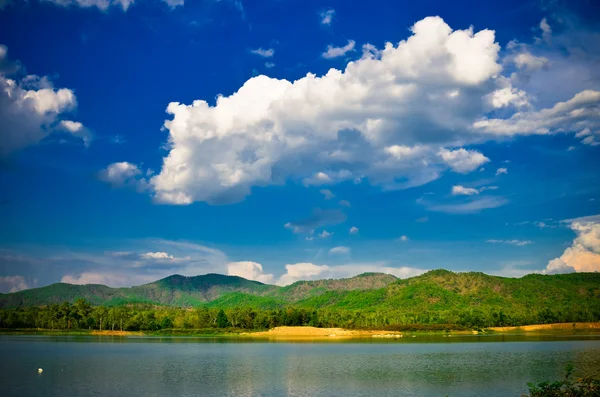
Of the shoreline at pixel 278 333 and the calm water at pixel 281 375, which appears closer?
the calm water at pixel 281 375

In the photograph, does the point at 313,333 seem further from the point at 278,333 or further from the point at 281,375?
the point at 281,375

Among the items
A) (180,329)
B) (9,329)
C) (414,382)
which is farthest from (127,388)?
(9,329)

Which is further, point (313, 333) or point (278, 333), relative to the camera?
point (278, 333)

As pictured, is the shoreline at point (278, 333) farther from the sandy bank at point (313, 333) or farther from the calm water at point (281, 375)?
the calm water at point (281, 375)

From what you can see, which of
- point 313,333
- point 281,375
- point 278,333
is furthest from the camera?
point 278,333

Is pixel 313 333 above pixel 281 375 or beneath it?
beneath

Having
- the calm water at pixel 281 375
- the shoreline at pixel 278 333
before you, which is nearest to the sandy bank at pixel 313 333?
the shoreline at pixel 278 333

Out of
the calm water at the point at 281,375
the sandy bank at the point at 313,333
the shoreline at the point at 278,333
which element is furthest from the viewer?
the sandy bank at the point at 313,333

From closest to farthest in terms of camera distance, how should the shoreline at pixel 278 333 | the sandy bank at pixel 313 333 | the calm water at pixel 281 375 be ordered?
the calm water at pixel 281 375
the shoreline at pixel 278 333
the sandy bank at pixel 313 333

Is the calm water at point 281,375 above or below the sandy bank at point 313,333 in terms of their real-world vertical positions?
above

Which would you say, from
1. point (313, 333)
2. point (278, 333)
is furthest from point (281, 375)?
point (278, 333)

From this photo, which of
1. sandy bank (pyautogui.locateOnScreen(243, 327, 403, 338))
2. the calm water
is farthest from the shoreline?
the calm water

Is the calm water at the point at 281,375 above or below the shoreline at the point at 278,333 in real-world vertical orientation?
above

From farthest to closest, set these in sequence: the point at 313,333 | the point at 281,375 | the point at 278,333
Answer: the point at 278,333, the point at 313,333, the point at 281,375
